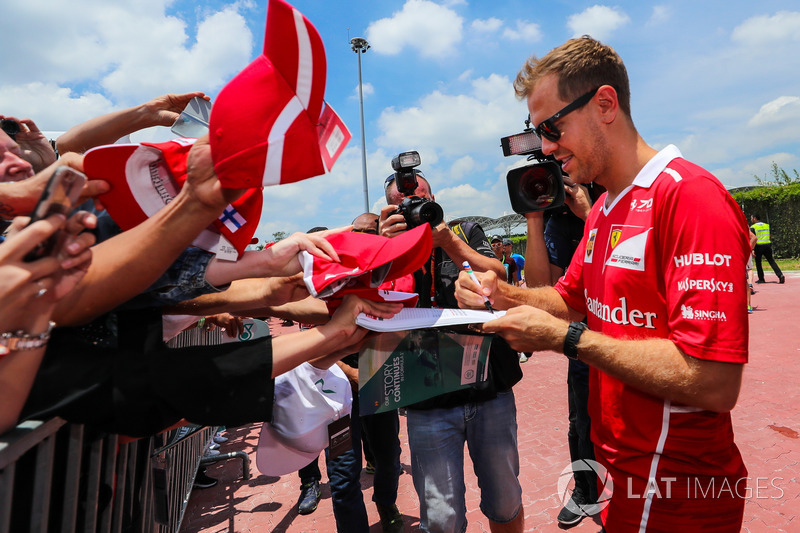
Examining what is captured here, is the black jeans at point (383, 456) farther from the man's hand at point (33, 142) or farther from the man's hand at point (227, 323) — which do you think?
the man's hand at point (33, 142)

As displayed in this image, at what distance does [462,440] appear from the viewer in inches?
104

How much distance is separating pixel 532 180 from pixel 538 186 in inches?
2.0

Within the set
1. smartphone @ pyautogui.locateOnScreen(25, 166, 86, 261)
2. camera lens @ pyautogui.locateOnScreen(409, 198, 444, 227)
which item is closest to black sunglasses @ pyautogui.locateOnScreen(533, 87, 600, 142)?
camera lens @ pyautogui.locateOnScreen(409, 198, 444, 227)

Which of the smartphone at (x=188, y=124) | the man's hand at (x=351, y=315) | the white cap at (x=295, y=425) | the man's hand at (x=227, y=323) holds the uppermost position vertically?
the smartphone at (x=188, y=124)

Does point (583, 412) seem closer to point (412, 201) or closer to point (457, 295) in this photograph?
point (457, 295)

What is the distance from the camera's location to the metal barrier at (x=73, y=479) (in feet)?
3.76

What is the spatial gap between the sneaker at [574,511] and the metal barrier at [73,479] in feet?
9.14

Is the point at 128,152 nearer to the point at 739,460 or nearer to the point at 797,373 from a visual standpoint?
the point at 739,460

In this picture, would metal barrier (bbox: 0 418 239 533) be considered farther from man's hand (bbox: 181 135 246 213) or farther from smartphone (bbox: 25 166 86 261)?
man's hand (bbox: 181 135 246 213)

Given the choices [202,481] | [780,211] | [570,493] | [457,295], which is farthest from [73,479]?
[780,211]

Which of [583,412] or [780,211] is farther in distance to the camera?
[780,211]

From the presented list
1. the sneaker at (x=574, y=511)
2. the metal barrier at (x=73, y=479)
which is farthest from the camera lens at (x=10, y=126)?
the sneaker at (x=574, y=511)

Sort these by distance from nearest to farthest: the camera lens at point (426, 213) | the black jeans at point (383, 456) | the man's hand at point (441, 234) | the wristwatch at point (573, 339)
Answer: the wristwatch at point (573, 339) < the camera lens at point (426, 213) < the man's hand at point (441, 234) < the black jeans at point (383, 456)

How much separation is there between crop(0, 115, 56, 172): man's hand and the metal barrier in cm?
140
